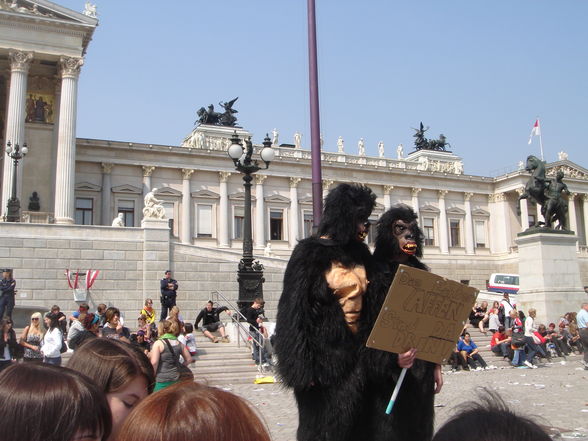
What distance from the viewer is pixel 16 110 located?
33375mm

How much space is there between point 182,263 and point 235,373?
37.9 ft

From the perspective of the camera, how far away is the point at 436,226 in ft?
184

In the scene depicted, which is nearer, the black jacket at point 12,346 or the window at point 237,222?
the black jacket at point 12,346

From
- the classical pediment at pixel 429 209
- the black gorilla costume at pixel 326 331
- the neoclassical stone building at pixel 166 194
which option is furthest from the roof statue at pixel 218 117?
the black gorilla costume at pixel 326 331

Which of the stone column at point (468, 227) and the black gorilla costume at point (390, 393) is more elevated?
the stone column at point (468, 227)

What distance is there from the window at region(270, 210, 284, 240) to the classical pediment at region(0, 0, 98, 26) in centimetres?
2012

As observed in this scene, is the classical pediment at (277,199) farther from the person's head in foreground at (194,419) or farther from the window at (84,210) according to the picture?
the person's head in foreground at (194,419)

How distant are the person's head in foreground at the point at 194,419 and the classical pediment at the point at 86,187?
44.2m

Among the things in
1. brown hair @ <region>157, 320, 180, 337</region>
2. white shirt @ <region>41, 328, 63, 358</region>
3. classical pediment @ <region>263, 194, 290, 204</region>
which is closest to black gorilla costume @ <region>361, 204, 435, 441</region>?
brown hair @ <region>157, 320, 180, 337</region>

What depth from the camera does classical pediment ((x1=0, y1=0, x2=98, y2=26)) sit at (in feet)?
112

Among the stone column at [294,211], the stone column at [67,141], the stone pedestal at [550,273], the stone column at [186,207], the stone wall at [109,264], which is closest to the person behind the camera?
the stone pedestal at [550,273]

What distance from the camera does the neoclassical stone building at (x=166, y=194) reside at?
25.6 m

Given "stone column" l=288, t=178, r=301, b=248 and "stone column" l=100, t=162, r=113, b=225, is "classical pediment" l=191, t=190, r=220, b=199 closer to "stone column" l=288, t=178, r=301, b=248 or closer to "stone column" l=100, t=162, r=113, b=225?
"stone column" l=288, t=178, r=301, b=248

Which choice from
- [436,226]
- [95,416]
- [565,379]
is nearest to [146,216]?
[565,379]
